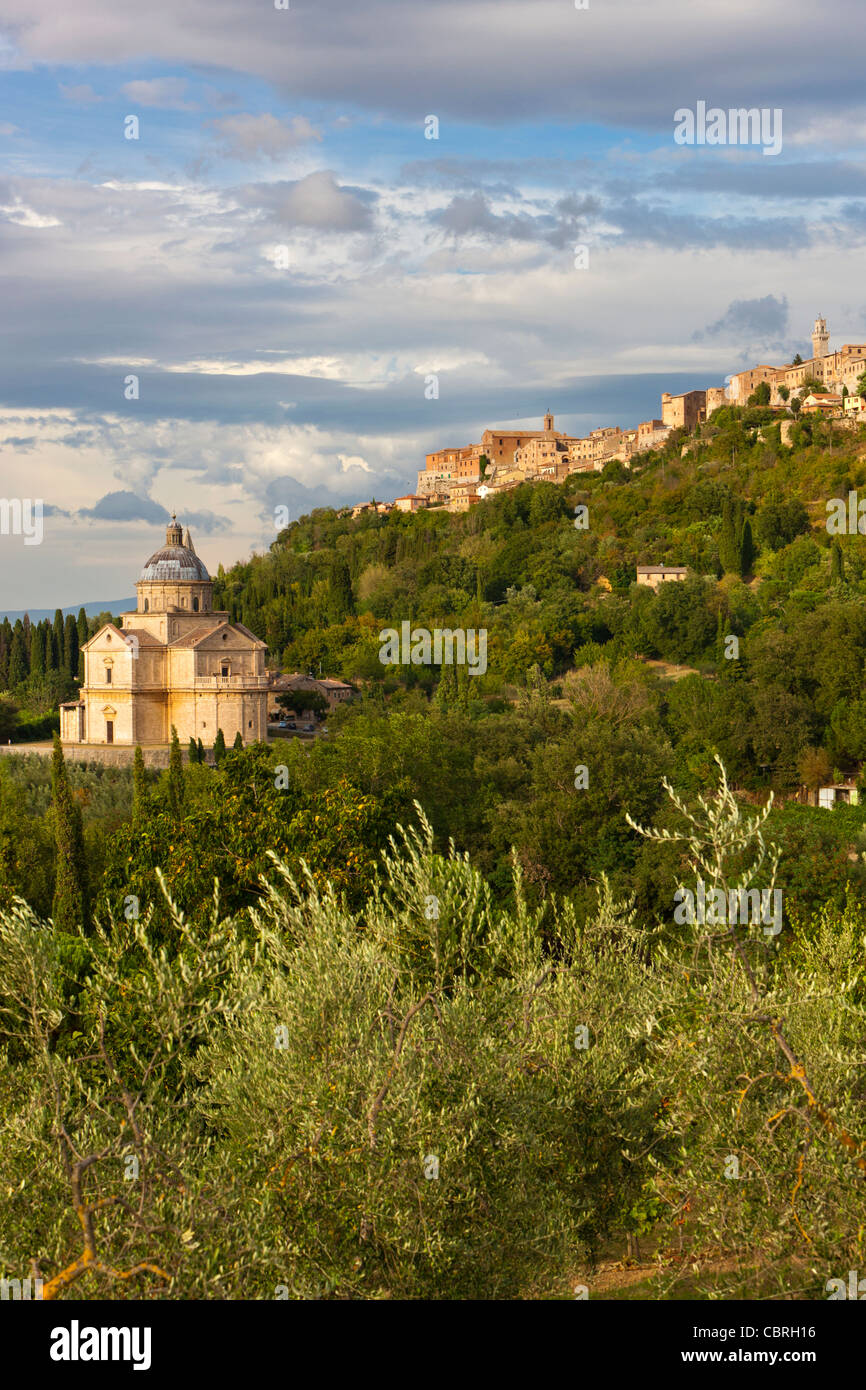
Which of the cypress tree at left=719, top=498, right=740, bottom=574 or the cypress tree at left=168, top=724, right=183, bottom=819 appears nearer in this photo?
the cypress tree at left=168, top=724, right=183, bottom=819

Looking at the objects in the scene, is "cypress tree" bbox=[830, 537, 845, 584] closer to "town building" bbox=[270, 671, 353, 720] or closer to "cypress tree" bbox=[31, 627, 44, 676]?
"town building" bbox=[270, 671, 353, 720]

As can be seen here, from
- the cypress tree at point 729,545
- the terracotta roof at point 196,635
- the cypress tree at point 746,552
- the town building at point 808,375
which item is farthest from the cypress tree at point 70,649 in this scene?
the town building at point 808,375

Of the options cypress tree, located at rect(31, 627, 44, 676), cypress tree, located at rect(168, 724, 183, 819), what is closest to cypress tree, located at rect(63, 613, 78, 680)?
cypress tree, located at rect(31, 627, 44, 676)

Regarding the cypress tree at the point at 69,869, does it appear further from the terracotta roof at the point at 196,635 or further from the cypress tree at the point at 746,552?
the cypress tree at the point at 746,552

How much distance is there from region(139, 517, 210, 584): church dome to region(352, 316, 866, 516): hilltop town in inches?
1845

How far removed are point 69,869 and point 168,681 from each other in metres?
24.8

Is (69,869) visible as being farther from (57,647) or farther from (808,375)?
(808,375)

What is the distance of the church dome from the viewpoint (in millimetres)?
48500

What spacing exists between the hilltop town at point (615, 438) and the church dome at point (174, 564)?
154 ft

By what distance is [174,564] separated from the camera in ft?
160

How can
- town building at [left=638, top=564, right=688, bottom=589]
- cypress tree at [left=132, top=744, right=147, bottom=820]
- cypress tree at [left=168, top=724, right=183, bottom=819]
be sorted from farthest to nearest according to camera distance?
town building at [left=638, top=564, right=688, bottom=589]
cypress tree at [left=168, top=724, right=183, bottom=819]
cypress tree at [left=132, top=744, right=147, bottom=820]

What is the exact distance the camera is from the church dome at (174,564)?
48.5m
